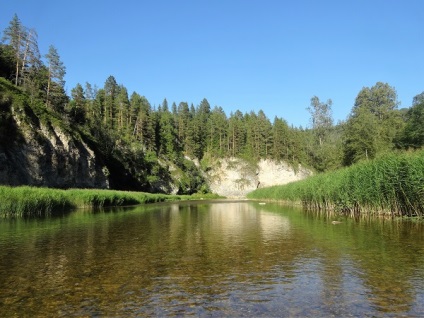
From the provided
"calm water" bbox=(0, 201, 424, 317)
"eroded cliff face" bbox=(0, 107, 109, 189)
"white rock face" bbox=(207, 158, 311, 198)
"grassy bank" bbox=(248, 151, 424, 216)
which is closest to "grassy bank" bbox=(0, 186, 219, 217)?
"eroded cliff face" bbox=(0, 107, 109, 189)

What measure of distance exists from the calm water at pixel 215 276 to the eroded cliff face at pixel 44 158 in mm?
36193

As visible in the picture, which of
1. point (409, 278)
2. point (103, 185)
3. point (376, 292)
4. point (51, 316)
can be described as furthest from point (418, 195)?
point (103, 185)

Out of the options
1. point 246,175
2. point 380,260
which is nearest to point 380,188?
point 380,260

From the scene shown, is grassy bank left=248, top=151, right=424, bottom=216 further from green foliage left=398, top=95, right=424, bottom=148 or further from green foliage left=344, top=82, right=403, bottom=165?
green foliage left=398, top=95, right=424, bottom=148

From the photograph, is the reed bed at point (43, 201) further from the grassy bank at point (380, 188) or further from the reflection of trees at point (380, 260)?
the grassy bank at point (380, 188)

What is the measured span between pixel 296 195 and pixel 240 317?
40129 mm

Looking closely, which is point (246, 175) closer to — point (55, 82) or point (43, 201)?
point (55, 82)

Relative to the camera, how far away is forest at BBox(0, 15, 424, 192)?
236 feet

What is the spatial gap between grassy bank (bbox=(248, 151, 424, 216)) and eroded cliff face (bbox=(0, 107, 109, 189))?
131 feet

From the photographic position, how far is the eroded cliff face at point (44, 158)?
151ft

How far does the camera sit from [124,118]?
119250 millimetres

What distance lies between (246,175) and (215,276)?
126158mm

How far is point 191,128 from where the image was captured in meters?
139

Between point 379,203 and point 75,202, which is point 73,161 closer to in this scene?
point 75,202
